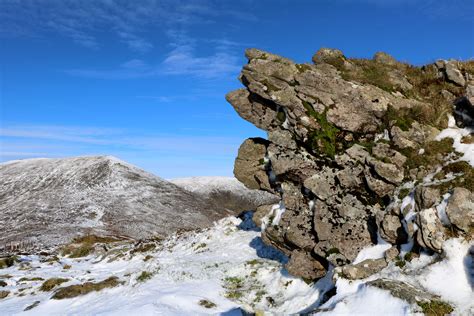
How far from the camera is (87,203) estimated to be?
467ft

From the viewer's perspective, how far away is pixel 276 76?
25078mm

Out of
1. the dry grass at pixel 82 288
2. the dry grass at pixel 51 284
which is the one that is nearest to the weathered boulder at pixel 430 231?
the dry grass at pixel 82 288

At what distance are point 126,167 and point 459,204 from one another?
18468cm

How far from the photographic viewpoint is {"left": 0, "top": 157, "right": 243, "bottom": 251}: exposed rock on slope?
4392 inches

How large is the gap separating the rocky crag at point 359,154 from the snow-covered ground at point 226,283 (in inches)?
44.5

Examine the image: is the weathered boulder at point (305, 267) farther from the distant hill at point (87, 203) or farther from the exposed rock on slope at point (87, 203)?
the exposed rock on slope at point (87, 203)

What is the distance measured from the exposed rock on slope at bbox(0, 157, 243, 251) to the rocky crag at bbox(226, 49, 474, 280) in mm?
85490

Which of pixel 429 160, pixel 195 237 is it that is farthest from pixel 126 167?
pixel 429 160

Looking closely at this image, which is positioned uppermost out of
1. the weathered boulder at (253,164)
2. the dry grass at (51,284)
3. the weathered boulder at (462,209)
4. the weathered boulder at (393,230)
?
the weathered boulder at (253,164)

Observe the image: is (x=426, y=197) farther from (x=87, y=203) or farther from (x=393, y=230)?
(x=87, y=203)

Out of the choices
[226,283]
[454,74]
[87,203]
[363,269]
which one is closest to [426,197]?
[363,269]

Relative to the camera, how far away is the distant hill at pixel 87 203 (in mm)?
111562

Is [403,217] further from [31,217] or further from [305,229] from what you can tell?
[31,217]

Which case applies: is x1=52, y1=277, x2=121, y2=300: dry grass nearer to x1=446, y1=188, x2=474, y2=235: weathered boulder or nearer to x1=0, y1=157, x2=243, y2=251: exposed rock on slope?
x1=446, y1=188, x2=474, y2=235: weathered boulder
